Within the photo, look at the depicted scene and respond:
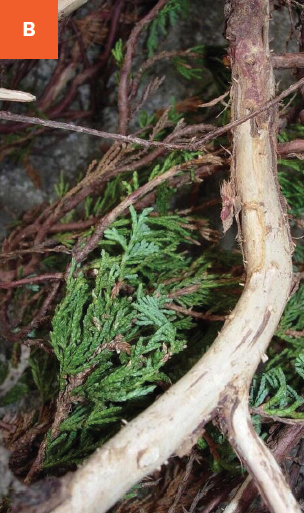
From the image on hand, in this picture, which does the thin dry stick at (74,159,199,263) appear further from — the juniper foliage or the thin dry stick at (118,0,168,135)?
the thin dry stick at (118,0,168,135)

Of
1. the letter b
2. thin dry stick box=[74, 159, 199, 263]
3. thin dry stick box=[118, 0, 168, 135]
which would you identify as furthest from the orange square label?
thin dry stick box=[74, 159, 199, 263]

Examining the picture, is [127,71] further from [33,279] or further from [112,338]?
[112,338]

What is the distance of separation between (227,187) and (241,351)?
325 mm

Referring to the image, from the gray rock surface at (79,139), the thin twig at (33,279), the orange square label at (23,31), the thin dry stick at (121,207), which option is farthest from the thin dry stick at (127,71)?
the gray rock surface at (79,139)

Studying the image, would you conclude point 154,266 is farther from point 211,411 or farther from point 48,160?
point 48,160

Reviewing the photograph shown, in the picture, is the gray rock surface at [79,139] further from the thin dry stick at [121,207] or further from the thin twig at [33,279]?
the thin dry stick at [121,207]

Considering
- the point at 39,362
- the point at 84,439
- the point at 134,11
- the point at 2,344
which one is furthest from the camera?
the point at 134,11

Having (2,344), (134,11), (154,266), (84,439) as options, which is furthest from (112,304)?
(134,11)

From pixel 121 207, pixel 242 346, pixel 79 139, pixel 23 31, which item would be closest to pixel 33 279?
pixel 121 207

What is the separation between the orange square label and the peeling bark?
0.54 metres

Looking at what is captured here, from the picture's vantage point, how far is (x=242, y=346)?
91 cm

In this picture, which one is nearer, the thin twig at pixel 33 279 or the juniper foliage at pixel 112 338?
the juniper foliage at pixel 112 338

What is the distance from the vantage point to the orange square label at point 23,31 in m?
1.38

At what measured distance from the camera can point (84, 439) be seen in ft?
3.69
